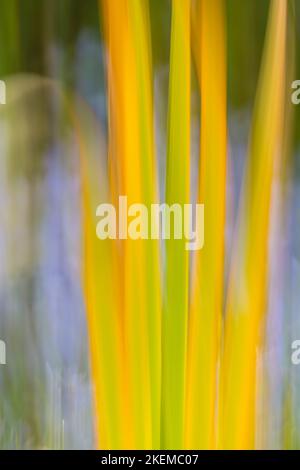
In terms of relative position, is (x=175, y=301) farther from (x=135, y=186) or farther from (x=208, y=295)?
(x=135, y=186)

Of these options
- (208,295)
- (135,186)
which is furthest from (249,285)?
(135,186)

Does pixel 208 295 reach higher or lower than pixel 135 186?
lower

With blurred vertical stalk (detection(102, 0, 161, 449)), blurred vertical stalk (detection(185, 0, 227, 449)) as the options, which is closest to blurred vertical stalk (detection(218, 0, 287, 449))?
blurred vertical stalk (detection(185, 0, 227, 449))

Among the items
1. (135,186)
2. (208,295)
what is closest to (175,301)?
(208,295)

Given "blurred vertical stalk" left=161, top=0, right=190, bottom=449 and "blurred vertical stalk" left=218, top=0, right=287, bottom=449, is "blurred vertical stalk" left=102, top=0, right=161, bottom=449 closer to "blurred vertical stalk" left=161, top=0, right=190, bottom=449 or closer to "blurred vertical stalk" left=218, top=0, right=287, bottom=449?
"blurred vertical stalk" left=161, top=0, right=190, bottom=449

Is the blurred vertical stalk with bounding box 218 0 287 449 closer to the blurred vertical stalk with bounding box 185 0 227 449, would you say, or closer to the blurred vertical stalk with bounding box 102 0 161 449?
the blurred vertical stalk with bounding box 185 0 227 449

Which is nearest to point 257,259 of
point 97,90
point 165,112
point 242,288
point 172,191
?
point 242,288

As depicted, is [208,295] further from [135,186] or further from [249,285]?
[135,186]

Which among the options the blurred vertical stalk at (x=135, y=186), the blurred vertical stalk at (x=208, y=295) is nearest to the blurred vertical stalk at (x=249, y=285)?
the blurred vertical stalk at (x=208, y=295)

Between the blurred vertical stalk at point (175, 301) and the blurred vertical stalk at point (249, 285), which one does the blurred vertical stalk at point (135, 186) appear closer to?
the blurred vertical stalk at point (175, 301)

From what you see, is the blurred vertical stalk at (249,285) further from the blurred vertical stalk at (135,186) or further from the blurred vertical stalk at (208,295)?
the blurred vertical stalk at (135,186)
